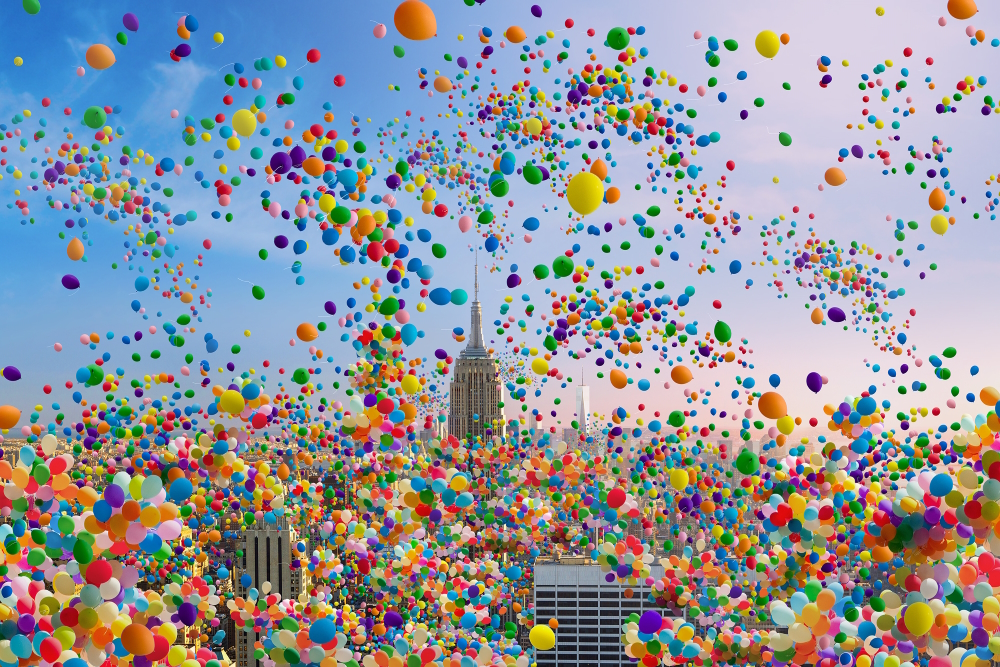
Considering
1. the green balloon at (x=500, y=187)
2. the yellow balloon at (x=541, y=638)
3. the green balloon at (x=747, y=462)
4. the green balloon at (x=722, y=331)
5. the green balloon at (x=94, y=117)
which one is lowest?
the yellow balloon at (x=541, y=638)

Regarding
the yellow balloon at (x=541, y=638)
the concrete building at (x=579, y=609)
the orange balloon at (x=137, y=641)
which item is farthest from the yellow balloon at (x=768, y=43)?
the concrete building at (x=579, y=609)

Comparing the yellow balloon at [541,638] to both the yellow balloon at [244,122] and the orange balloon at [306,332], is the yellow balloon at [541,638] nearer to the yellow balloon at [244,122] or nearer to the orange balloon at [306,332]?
the orange balloon at [306,332]

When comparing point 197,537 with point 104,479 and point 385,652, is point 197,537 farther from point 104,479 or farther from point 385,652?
point 385,652

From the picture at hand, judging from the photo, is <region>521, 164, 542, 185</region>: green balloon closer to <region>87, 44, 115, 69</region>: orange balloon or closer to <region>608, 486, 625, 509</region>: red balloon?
<region>608, 486, 625, 509</region>: red balloon

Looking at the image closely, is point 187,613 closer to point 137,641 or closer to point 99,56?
point 137,641

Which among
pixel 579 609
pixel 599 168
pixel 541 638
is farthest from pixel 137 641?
pixel 579 609

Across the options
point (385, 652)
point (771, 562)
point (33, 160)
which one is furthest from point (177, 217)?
point (771, 562)

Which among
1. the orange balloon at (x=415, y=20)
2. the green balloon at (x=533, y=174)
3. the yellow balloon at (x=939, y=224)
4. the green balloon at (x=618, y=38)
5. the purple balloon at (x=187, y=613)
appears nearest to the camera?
the orange balloon at (x=415, y=20)
